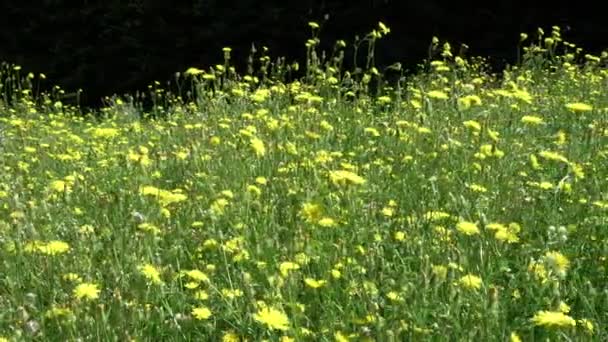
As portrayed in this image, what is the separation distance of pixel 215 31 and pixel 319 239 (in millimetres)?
6781

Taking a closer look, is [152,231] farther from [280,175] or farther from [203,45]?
[203,45]

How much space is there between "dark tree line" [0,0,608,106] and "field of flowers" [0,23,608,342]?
5.04 meters

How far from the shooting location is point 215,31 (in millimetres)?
8766

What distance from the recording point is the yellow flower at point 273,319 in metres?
1.61

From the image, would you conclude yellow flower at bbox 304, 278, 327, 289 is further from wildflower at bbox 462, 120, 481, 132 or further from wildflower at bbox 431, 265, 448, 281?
wildflower at bbox 462, 120, 481, 132

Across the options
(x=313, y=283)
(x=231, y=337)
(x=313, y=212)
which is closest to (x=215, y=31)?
(x=313, y=212)

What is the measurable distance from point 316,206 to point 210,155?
1.20 metres

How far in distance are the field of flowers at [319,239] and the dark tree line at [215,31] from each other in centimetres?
504

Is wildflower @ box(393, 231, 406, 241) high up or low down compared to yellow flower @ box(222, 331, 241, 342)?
up

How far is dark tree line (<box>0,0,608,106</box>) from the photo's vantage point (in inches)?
332

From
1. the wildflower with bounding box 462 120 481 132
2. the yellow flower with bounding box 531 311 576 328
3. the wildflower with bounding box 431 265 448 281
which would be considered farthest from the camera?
the wildflower with bounding box 462 120 481 132

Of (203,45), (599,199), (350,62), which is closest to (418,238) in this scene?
(599,199)

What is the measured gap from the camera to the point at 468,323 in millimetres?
1691

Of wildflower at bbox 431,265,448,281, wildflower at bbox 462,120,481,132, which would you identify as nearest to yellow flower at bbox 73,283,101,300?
wildflower at bbox 431,265,448,281
